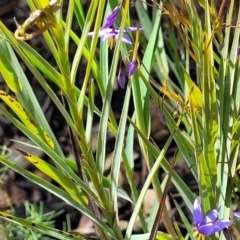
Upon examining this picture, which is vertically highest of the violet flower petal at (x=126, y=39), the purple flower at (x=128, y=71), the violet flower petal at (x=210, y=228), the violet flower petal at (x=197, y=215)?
the violet flower petal at (x=126, y=39)

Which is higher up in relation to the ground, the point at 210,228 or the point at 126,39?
the point at 126,39

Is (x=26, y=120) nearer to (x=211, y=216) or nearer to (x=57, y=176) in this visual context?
(x=57, y=176)

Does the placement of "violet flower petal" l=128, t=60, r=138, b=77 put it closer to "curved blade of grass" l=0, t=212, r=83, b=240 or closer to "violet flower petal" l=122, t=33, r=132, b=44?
"violet flower petal" l=122, t=33, r=132, b=44

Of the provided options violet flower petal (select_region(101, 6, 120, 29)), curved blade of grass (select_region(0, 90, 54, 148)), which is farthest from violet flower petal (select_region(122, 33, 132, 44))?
curved blade of grass (select_region(0, 90, 54, 148))

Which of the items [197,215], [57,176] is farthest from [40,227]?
[197,215]

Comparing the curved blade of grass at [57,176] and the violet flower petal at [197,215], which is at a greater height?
the curved blade of grass at [57,176]

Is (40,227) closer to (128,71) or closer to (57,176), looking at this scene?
(57,176)

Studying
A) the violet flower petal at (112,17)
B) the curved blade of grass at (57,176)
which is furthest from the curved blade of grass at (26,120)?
the violet flower petal at (112,17)

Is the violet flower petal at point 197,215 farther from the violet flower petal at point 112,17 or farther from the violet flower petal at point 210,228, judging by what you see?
the violet flower petal at point 112,17
